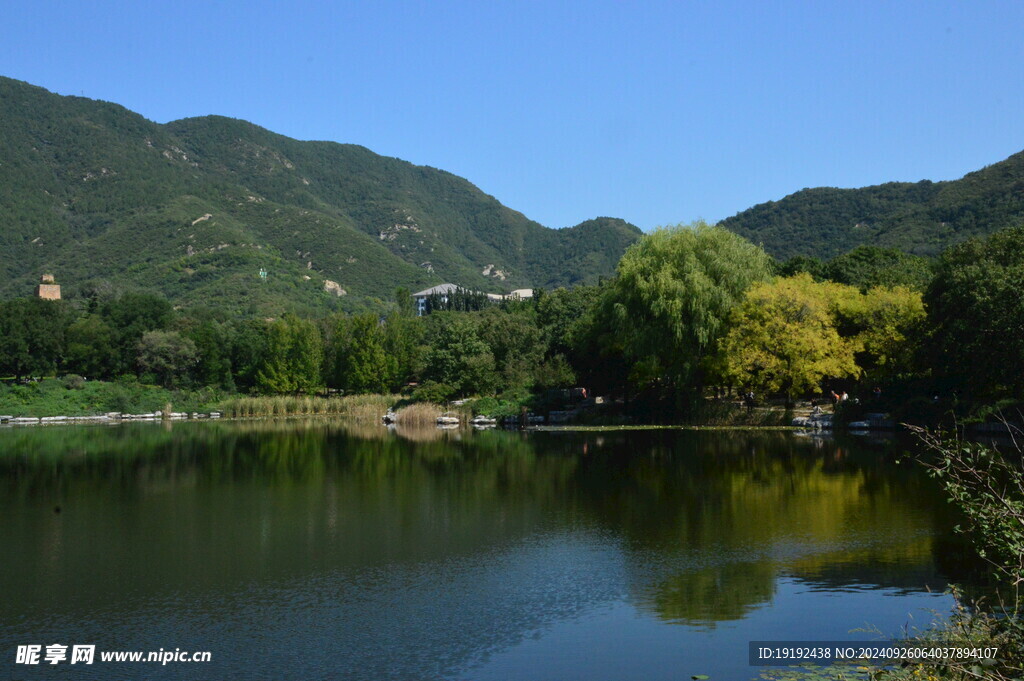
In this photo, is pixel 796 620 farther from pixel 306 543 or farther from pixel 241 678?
pixel 306 543

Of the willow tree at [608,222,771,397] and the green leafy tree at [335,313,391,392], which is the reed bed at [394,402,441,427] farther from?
the willow tree at [608,222,771,397]

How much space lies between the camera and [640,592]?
13461 mm

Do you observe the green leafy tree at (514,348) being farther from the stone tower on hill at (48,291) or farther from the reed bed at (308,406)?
the stone tower on hill at (48,291)

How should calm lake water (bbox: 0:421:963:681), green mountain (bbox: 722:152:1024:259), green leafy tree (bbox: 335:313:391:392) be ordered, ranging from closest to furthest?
calm lake water (bbox: 0:421:963:681) → green leafy tree (bbox: 335:313:391:392) → green mountain (bbox: 722:152:1024:259)

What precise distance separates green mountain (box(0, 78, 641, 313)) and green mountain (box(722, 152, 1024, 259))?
4835 centimetres

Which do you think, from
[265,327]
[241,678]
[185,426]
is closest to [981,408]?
[241,678]

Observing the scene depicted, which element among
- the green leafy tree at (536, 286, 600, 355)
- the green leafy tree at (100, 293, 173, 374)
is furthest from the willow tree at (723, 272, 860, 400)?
the green leafy tree at (100, 293, 173, 374)

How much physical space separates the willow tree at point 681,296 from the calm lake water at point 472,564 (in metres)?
13.0

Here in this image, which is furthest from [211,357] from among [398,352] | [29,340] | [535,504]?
[535,504]

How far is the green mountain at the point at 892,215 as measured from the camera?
85625 mm

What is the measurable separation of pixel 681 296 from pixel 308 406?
102 feet

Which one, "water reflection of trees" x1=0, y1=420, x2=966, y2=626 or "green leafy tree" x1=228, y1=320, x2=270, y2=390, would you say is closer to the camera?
"water reflection of trees" x1=0, y1=420, x2=966, y2=626

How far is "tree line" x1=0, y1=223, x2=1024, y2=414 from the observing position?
34.4m

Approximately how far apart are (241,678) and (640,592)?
5994 mm
